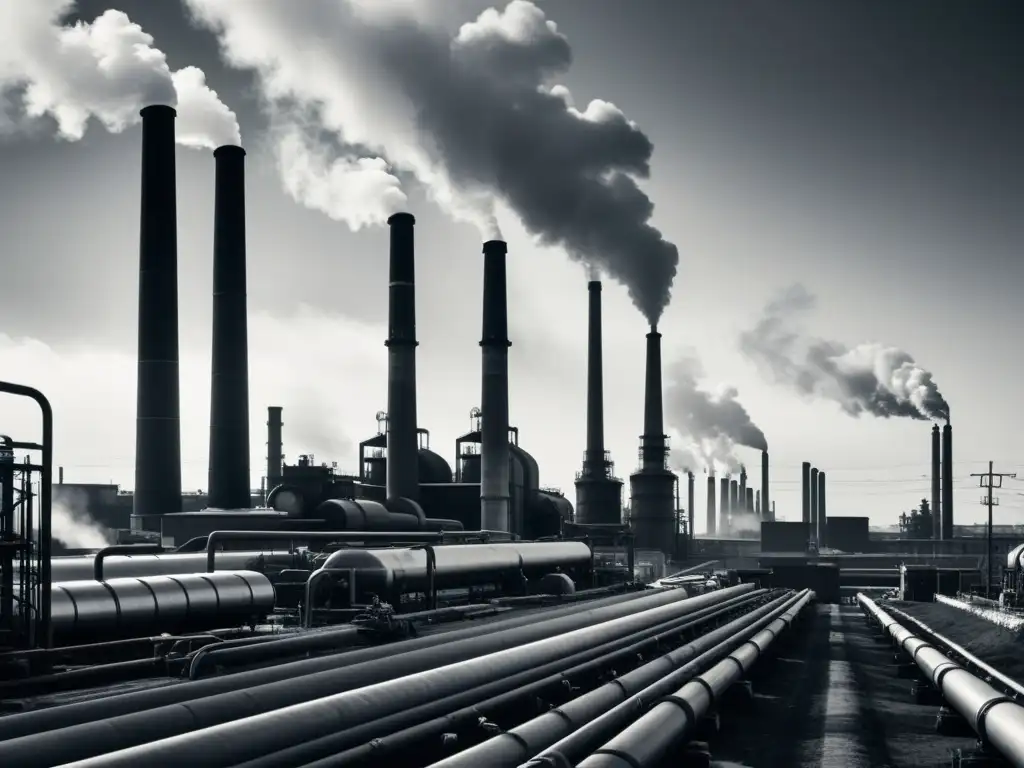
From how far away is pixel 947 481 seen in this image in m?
75.2

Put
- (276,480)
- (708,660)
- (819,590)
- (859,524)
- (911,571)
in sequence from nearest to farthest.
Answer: (708,660)
(911,571)
(819,590)
(276,480)
(859,524)

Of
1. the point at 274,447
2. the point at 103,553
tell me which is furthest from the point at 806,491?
the point at 103,553

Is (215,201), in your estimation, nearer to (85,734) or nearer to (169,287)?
(169,287)

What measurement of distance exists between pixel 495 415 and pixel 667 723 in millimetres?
37807

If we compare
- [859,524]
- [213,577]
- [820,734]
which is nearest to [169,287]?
[213,577]

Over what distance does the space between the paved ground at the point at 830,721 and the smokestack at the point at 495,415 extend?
2629 centimetres

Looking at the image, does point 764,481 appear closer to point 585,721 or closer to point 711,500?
point 711,500

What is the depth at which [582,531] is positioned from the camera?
196 ft

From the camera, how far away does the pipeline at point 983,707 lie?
9836 millimetres

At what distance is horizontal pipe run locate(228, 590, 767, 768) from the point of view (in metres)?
8.81

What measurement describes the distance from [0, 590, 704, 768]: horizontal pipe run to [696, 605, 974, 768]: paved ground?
12.8 feet

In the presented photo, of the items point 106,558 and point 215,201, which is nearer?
point 106,558

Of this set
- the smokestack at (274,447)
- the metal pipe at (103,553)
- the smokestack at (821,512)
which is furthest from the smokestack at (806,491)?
the metal pipe at (103,553)

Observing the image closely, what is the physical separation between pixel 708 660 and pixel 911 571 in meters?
36.7
